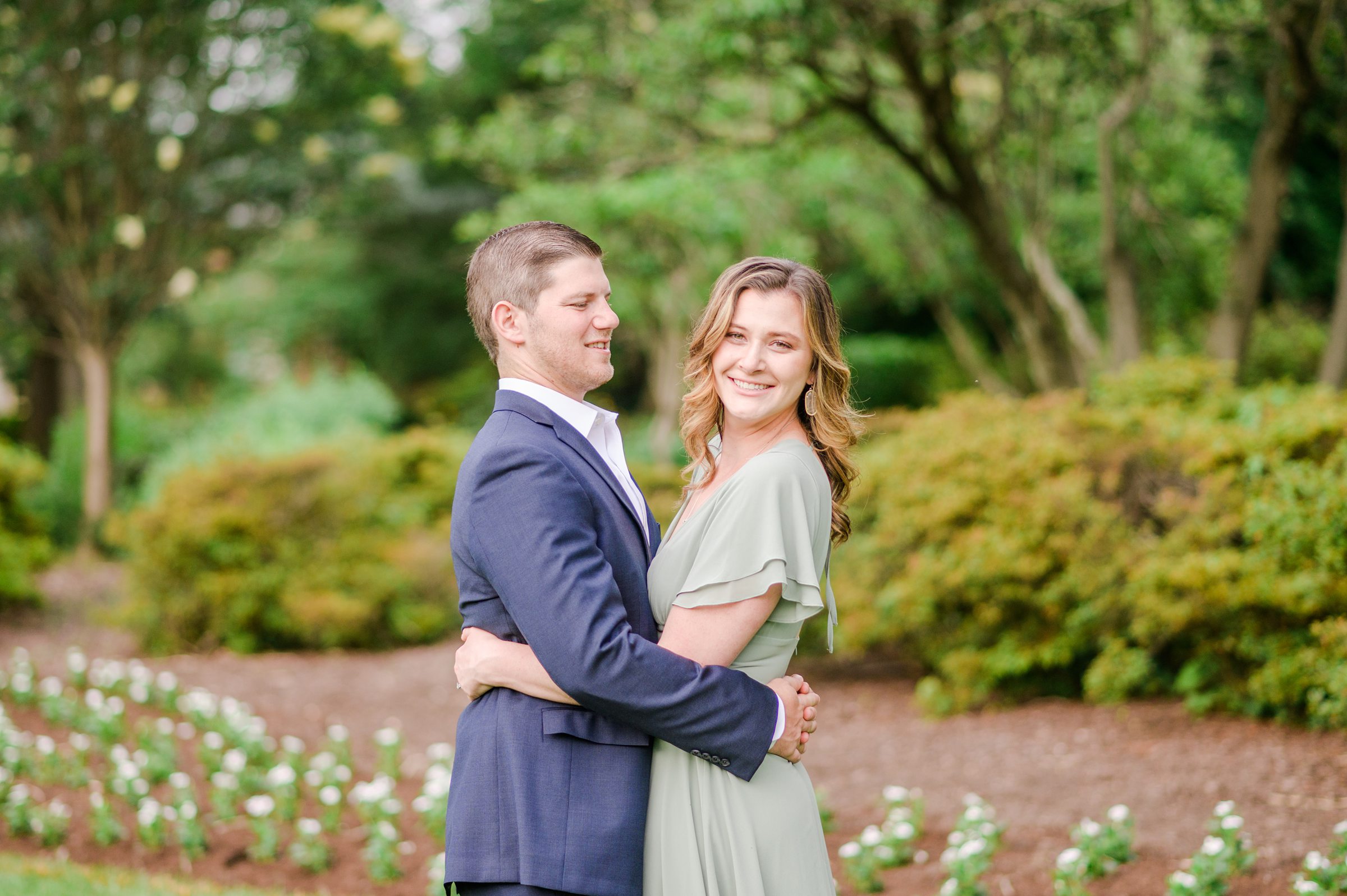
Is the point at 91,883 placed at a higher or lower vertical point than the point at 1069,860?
lower

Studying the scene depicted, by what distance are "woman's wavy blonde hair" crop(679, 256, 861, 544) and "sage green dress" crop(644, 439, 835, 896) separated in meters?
0.18

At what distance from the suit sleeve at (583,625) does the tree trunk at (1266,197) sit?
812 cm

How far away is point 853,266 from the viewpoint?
20.7m

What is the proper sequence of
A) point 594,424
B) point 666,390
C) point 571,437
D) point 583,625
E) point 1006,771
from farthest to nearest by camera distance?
point 666,390 → point 1006,771 → point 594,424 → point 571,437 → point 583,625

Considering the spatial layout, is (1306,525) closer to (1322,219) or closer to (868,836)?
(868,836)

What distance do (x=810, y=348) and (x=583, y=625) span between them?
78 centimetres

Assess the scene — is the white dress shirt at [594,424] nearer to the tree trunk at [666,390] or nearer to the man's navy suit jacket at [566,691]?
the man's navy suit jacket at [566,691]

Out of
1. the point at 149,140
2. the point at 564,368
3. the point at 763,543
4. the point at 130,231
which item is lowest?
the point at 763,543

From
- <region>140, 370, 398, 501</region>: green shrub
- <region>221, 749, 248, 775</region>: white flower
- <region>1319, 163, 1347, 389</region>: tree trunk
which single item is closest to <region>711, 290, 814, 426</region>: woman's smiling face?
<region>221, 749, 248, 775</region>: white flower

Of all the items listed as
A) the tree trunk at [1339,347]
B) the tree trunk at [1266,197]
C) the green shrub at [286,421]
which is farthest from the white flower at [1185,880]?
the green shrub at [286,421]

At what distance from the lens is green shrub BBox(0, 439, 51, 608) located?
34.4 feet

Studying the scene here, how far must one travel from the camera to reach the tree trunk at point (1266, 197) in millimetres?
8578

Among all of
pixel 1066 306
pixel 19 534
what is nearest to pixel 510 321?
pixel 1066 306

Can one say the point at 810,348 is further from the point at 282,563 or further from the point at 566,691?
the point at 282,563
